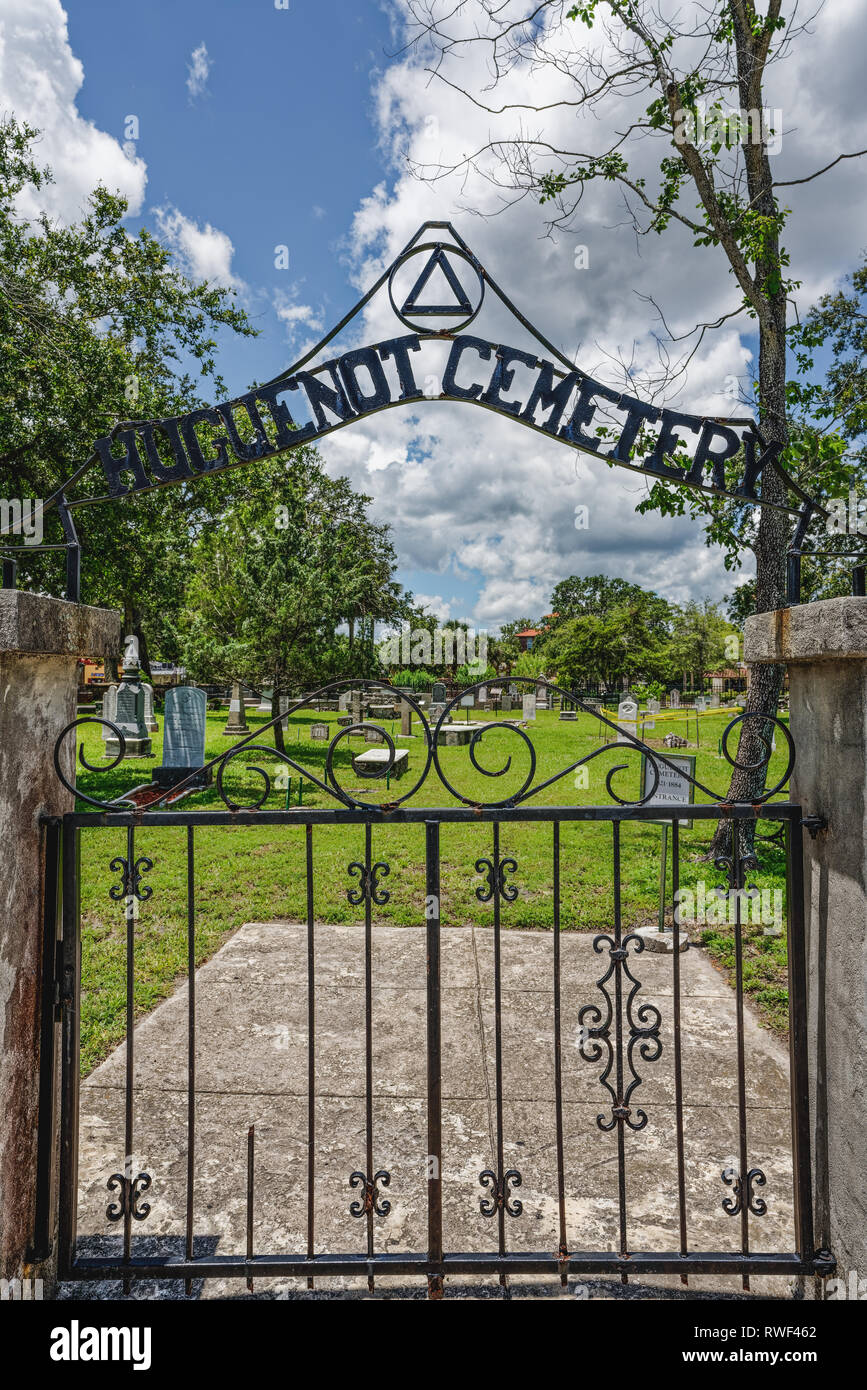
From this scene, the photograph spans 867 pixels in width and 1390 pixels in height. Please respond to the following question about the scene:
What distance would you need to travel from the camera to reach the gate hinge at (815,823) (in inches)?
89.8

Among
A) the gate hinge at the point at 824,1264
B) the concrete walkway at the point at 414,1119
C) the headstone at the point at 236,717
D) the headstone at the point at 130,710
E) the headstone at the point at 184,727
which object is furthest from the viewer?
the headstone at the point at 236,717

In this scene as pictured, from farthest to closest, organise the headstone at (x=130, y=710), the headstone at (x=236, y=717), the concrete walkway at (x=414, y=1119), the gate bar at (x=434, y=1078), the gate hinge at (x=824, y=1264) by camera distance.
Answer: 1. the headstone at (x=236, y=717)
2. the headstone at (x=130, y=710)
3. the concrete walkway at (x=414, y=1119)
4. the gate bar at (x=434, y=1078)
5. the gate hinge at (x=824, y=1264)

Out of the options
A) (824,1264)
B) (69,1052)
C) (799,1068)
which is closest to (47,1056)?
(69,1052)

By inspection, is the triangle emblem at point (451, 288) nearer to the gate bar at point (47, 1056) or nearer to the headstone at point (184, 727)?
the gate bar at point (47, 1056)

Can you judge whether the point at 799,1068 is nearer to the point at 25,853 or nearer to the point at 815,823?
the point at 815,823

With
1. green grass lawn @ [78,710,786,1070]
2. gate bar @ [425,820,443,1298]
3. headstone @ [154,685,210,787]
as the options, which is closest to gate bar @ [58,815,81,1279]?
green grass lawn @ [78,710,786,1070]

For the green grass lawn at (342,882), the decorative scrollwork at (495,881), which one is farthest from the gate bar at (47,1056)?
the decorative scrollwork at (495,881)

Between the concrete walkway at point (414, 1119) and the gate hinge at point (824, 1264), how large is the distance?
39 cm

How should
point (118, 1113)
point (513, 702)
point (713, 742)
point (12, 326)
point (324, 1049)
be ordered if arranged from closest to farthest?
point (118, 1113)
point (324, 1049)
point (12, 326)
point (713, 742)
point (513, 702)

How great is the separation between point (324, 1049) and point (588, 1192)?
1.75 m

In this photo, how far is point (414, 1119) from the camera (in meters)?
3.54

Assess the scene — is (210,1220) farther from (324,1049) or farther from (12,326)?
(12,326)
